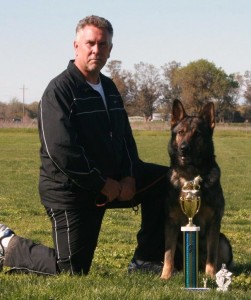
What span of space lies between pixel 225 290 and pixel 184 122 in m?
1.80

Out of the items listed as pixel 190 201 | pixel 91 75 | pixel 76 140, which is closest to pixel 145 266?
pixel 190 201

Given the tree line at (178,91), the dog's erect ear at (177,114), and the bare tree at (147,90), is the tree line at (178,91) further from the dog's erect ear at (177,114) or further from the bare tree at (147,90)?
the dog's erect ear at (177,114)

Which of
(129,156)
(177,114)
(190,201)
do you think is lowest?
(190,201)

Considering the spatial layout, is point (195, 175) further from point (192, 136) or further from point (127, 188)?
point (127, 188)

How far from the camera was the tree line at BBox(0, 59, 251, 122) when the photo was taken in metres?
107

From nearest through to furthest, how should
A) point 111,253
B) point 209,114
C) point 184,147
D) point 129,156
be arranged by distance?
point 184,147 < point 209,114 < point 129,156 < point 111,253

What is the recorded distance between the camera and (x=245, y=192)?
51.5 feet

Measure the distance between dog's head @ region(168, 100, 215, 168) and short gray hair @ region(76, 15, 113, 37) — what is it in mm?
949

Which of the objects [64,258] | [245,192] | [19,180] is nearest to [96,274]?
[64,258]

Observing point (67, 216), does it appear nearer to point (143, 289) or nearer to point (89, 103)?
point (89, 103)

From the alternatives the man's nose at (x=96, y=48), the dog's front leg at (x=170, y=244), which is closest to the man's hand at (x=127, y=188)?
the dog's front leg at (x=170, y=244)

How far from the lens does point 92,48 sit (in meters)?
5.78

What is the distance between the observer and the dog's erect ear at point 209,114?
237 inches

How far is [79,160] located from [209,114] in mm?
1384
